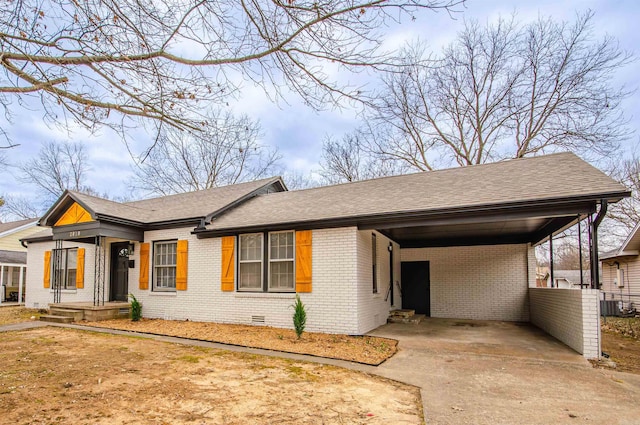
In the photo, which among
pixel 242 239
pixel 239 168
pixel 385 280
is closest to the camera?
pixel 242 239

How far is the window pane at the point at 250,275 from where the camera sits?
10.4m

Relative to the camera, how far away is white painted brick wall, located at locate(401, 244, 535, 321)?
1252cm

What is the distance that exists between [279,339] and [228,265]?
3079 mm

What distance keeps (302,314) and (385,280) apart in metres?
4.10

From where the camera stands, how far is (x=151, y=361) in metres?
6.50

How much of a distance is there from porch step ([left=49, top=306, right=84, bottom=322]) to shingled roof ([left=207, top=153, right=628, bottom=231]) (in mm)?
5005

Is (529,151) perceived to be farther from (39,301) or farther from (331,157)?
(39,301)

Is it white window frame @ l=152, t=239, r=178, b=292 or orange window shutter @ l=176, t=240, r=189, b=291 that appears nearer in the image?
orange window shutter @ l=176, t=240, r=189, b=291

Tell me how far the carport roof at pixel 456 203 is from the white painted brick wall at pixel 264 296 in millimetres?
592

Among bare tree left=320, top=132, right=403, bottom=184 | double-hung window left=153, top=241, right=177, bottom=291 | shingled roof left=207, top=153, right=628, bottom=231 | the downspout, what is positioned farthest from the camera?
bare tree left=320, top=132, right=403, bottom=184

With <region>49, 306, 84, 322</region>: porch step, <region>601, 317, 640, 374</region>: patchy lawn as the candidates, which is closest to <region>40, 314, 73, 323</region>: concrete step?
<region>49, 306, 84, 322</region>: porch step

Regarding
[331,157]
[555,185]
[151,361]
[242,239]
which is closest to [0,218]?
[331,157]

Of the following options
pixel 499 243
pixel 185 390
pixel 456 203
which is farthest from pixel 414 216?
pixel 499 243

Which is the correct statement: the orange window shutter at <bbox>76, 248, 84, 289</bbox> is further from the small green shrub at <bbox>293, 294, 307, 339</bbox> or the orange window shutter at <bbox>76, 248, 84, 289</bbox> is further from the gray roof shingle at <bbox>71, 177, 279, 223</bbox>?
the small green shrub at <bbox>293, 294, 307, 339</bbox>
